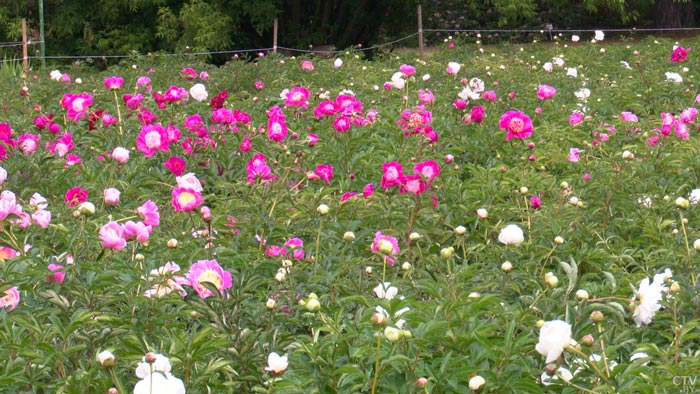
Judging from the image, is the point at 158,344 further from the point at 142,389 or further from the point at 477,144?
the point at 477,144

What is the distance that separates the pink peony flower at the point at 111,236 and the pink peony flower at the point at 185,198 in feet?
1.02

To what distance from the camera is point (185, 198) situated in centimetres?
237

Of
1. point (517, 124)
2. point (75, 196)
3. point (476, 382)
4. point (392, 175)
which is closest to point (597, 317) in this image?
point (476, 382)

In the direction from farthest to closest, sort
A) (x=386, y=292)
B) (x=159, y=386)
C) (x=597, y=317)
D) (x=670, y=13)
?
(x=670, y=13) → (x=386, y=292) → (x=597, y=317) → (x=159, y=386)

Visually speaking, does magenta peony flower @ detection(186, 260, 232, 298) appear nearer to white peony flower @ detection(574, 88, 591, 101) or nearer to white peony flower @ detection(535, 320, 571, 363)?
white peony flower @ detection(535, 320, 571, 363)

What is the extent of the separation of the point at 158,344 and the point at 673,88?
15.5 feet

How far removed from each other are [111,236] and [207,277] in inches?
9.8

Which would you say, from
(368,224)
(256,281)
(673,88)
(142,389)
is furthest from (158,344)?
(673,88)

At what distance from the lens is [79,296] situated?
197 centimetres

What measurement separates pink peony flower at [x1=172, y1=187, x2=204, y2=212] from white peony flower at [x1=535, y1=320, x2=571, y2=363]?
1050 mm

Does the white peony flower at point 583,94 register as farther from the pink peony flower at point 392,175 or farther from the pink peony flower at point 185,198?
the pink peony flower at point 185,198

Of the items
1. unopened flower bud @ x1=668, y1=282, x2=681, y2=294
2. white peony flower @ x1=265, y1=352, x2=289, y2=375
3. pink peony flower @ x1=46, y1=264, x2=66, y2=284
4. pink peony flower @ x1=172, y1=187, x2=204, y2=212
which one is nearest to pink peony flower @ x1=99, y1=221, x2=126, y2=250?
pink peony flower @ x1=46, y1=264, x2=66, y2=284

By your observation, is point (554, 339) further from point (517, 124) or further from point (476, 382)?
point (517, 124)

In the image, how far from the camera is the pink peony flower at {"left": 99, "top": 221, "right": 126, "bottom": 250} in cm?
204
